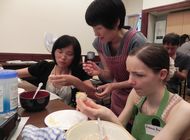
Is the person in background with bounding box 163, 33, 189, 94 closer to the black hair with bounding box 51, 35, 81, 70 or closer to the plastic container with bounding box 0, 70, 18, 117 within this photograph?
the black hair with bounding box 51, 35, 81, 70

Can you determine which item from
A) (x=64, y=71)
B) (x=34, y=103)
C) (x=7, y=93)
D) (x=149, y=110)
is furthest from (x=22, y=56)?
(x=149, y=110)

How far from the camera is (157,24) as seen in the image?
549 centimetres

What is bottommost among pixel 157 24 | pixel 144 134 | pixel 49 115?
pixel 144 134

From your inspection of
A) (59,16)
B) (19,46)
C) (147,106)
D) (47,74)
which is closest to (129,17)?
(59,16)

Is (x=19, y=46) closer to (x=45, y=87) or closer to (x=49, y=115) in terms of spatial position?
(x=45, y=87)

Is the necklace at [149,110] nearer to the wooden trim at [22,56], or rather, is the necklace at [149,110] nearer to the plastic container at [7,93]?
the plastic container at [7,93]

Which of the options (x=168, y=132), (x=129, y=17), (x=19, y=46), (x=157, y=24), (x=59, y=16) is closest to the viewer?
(x=168, y=132)

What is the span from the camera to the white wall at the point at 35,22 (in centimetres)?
407

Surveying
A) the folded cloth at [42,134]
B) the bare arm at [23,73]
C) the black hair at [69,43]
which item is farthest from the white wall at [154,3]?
the folded cloth at [42,134]

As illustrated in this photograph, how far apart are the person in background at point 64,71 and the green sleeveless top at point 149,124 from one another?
604mm

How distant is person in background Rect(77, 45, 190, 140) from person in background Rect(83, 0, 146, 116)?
20 cm

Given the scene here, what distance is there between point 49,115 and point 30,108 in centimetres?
14

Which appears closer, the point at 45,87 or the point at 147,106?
the point at 147,106

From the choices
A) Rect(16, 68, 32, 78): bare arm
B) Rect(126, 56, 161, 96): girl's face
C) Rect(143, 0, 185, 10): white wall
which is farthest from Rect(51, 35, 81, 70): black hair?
Rect(143, 0, 185, 10): white wall
